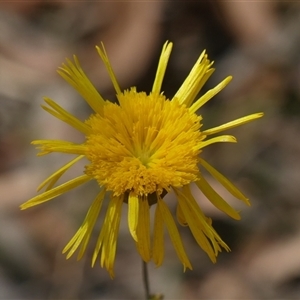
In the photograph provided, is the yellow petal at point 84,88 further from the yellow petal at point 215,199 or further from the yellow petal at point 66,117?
the yellow petal at point 215,199

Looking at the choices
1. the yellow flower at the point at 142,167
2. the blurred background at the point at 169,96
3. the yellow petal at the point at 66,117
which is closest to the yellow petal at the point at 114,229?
the yellow flower at the point at 142,167

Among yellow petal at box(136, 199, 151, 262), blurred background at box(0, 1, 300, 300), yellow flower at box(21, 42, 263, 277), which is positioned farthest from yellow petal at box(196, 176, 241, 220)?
blurred background at box(0, 1, 300, 300)

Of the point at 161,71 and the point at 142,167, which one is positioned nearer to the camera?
the point at 142,167

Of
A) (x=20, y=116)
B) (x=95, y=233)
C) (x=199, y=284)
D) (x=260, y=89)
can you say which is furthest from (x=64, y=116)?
(x=260, y=89)

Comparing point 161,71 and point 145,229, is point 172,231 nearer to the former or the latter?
point 145,229

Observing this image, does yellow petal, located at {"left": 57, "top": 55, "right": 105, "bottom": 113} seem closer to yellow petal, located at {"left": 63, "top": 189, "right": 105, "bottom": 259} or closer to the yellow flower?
the yellow flower

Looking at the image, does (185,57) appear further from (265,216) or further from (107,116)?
(107,116)

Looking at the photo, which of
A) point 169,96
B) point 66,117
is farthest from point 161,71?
point 169,96
